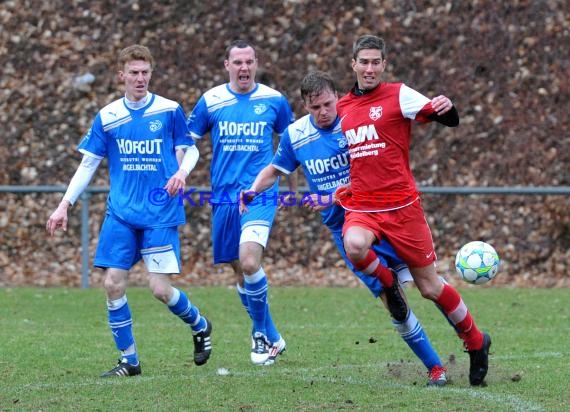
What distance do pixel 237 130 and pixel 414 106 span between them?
2.01 meters

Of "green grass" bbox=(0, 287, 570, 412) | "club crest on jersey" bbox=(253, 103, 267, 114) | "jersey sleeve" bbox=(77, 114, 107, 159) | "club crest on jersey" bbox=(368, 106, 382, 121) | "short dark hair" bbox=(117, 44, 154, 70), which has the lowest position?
"green grass" bbox=(0, 287, 570, 412)

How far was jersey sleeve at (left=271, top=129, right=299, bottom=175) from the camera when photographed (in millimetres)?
7004

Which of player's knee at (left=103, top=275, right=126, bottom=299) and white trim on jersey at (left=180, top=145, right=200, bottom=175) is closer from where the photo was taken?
player's knee at (left=103, top=275, right=126, bottom=299)

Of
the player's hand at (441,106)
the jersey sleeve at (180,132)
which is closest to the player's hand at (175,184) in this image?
the jersey sleeve at (180,132)

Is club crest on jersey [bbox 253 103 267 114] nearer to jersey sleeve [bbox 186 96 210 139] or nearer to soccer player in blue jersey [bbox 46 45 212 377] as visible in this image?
jersey sleeve [bbox 186 96 210 139]

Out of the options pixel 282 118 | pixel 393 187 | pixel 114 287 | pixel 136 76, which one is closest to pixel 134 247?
pixel 114 287

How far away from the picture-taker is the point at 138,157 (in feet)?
22.6

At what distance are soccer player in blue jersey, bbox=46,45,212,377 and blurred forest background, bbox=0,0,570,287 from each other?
273 inches

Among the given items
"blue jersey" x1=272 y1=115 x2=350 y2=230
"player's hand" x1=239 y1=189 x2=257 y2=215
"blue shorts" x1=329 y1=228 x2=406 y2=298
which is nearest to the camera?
"blue shorts" x1=329 y1=228 x2=406 y2=298

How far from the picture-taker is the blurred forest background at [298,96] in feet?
46.5

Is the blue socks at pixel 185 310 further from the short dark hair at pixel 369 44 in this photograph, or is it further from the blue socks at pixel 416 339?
the short dark hair at pixel 369 44

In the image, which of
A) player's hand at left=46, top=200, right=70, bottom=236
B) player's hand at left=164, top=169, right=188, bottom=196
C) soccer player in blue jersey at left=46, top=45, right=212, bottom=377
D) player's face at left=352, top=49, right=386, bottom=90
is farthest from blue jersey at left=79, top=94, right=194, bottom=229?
player's face at left=352, top=49, right=386, bottom=90

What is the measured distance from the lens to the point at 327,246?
1429cm

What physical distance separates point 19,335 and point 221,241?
2147 millimetres
